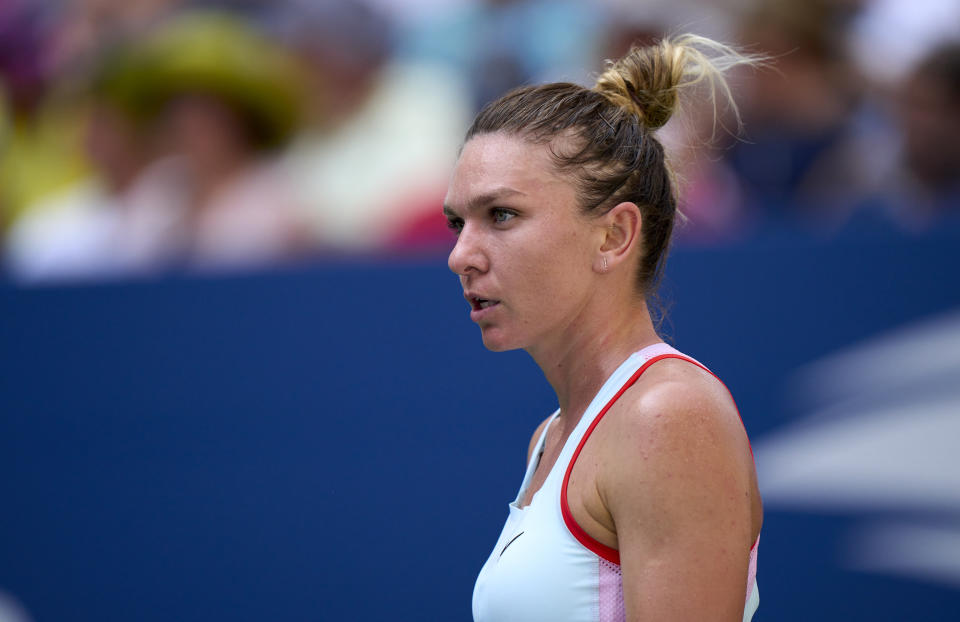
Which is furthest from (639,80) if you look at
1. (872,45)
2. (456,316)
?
(872,45)

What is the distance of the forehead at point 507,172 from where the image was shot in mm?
1718

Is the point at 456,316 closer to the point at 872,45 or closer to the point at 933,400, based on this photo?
the point at 933,400

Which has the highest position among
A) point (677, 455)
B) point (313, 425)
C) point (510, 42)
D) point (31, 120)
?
point (31, 120)

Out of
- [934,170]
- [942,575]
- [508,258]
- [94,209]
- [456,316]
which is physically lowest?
[942,575]

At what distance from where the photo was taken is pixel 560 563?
1.57 meters

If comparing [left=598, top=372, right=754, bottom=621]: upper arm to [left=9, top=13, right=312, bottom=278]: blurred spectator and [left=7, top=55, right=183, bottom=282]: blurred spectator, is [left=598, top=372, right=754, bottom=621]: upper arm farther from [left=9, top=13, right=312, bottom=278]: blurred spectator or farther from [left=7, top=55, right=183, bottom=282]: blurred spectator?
[left=7, top=55, right=183, bottom=282]: blurred spectator

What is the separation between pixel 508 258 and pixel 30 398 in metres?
2.32

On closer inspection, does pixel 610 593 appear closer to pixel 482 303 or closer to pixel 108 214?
pixel 482 303

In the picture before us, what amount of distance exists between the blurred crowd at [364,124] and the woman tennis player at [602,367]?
55.4 inches

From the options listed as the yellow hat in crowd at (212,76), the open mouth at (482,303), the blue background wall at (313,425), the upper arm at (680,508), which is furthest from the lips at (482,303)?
the yellow hat in crowd at (212,76)

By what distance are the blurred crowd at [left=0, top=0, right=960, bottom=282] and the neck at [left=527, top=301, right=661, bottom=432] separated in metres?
1.41

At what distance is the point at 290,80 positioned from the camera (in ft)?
13.4

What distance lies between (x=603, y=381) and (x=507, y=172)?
1.22ft

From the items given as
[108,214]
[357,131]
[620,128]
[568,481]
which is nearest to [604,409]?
[568,481]
